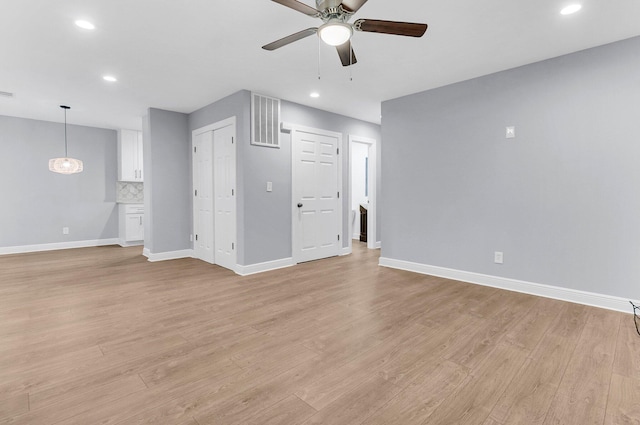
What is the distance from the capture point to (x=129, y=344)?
2.29 meters

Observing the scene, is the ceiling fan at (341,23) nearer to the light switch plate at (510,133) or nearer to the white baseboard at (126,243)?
the light switch plate at (510,133)

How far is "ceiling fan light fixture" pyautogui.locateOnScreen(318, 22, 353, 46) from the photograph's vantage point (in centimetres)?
188

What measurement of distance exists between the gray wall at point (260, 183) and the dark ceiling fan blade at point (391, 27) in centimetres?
263

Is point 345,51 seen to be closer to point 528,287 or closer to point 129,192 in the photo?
point 528,287

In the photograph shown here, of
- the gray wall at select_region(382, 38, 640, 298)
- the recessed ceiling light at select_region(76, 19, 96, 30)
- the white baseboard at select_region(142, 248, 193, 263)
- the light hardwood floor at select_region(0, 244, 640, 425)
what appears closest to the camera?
the light hardwood floor at select_region(0, 244, 640, 425)

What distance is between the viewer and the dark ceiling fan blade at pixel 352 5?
1.84 m

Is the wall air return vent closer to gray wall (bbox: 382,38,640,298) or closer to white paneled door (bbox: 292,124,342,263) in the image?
white paneled door (bbox: 292,124,342,263)

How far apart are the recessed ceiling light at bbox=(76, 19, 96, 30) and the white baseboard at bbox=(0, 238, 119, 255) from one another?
552 centimetres

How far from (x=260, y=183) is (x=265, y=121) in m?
0.92

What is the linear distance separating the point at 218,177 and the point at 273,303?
8.36ft

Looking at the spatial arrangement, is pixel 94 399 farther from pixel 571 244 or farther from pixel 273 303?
pixel 571 244

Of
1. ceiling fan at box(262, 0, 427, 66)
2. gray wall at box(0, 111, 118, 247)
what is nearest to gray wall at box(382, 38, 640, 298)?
ceiling fan at box(262, 0, 427, 66)

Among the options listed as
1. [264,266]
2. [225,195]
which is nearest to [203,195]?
[225,195]

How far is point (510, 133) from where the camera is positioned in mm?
3529
